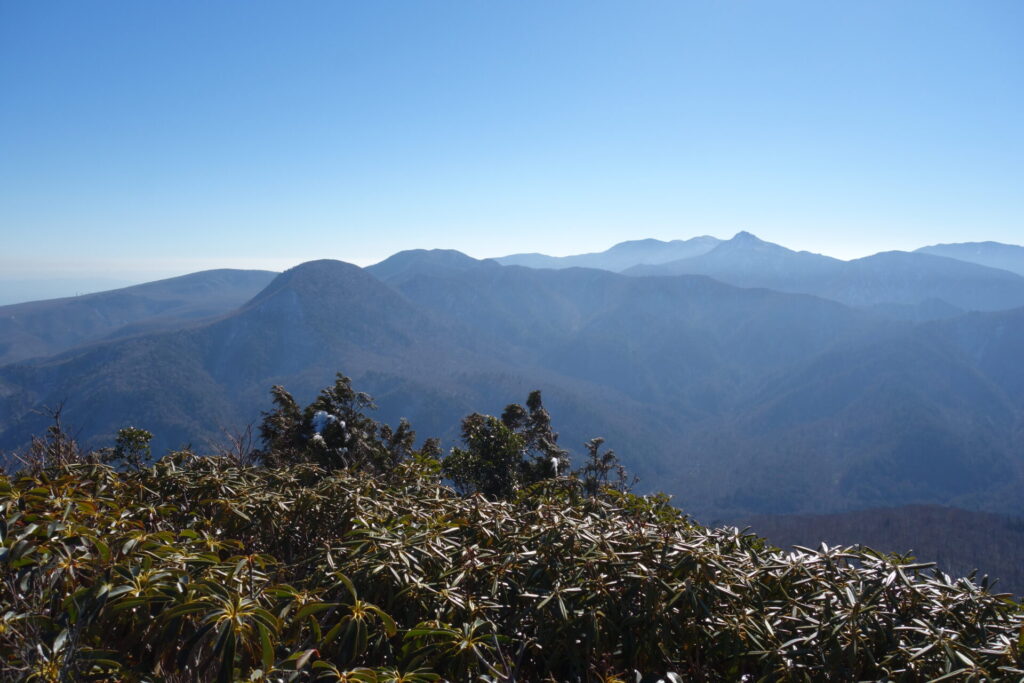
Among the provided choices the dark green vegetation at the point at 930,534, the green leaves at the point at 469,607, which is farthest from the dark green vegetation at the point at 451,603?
the dark green vegetation at the point at 930,534

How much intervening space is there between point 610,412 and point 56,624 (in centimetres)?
17527

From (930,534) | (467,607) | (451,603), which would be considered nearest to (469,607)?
(467,607)

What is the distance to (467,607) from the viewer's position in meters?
3.17

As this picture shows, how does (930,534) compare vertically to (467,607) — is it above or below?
below

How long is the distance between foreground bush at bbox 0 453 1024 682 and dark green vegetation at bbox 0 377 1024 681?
0.01 m

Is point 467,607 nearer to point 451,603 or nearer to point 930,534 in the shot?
point 451,603

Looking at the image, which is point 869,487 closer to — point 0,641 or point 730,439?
point 730,439

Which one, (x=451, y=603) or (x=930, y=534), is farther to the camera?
(x=930, y=534)

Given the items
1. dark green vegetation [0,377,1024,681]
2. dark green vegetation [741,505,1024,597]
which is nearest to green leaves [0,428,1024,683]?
dark green vegetation [0,377,1024,681]

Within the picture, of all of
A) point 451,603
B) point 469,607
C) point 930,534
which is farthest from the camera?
point 930,534

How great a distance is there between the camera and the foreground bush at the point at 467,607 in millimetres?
2607

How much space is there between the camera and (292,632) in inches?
113

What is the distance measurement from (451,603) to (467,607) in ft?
0.47

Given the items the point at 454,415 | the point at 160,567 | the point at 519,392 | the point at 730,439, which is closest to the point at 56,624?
the point at 160,567
